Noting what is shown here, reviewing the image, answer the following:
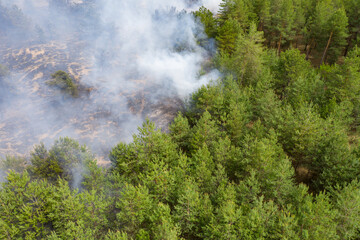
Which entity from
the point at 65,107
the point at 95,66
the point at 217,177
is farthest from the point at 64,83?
the point at 217,177

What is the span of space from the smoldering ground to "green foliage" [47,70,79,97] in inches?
30.3

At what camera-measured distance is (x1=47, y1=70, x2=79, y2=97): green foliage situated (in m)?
31.5

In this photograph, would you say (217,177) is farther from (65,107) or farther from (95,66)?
(95,66)

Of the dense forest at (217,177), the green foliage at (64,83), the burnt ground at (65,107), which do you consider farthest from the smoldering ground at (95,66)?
the dense forest at (217,177)

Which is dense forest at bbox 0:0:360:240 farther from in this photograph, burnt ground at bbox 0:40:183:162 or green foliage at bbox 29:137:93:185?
burnt ground at bbox 0:40:183:162

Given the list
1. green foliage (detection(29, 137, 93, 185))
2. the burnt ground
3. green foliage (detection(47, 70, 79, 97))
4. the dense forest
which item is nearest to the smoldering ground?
the burnt ground

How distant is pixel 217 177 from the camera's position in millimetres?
21484

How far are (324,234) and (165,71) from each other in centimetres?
3088

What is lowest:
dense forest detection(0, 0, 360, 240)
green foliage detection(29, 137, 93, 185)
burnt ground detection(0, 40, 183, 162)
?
dense forest detection(0, 0, 360, 240)

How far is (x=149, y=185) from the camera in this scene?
822 inches

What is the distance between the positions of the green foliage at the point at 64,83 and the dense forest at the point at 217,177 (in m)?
10.0

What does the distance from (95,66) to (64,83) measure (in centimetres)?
653

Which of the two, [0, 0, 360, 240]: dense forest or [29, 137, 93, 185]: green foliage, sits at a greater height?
[29, 137, 93, 185]: green foliage

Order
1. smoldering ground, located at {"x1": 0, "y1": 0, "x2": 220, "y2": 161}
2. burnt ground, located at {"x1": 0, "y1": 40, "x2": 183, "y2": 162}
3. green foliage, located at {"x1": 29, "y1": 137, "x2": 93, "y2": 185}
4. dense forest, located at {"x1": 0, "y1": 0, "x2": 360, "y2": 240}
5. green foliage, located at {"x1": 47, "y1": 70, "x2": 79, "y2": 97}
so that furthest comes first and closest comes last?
green foliage, located at {"x1": 47, "y1": 70, "x2": 79, "y2": 97}, smoldering ground, located at {"x1": 0, "y1": 0, "x2": 220, "y2": 161}, burnt ground, located at {"x1": 0, "y1": 40, "x2": 183, "y2": 162}, green foliage, located at {"x1": 29, "y1": 137, "x2": 93, "y2": 185}, dense forest, located at {"x1": 0, "y1": 0, "x2": 360, "y2": 240}
